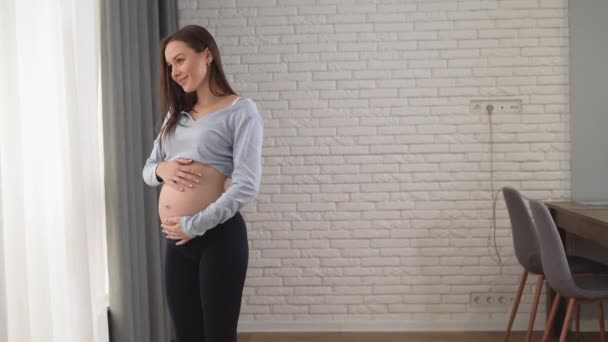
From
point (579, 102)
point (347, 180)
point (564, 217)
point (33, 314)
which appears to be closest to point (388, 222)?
point (347, 180)

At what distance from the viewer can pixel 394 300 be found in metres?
3.79

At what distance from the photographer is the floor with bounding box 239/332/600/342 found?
3.58 m

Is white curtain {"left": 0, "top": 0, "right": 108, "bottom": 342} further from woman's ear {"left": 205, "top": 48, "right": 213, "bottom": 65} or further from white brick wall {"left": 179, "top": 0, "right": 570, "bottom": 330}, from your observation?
white brick wall {"left": 179, "top": 0, "right": 570, "bottom": 330}

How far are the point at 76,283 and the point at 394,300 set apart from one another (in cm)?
203

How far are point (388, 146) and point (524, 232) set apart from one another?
956mm

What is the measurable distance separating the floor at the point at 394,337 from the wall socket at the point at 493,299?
0.58ft

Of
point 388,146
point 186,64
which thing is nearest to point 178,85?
point 186,64

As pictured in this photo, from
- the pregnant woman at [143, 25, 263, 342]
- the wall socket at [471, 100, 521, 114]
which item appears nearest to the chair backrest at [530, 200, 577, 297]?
the wall socket at [471, 100, 521, 114]

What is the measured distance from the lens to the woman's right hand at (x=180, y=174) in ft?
5.94

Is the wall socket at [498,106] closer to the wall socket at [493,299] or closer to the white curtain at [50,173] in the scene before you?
the wall socket at [493,299]

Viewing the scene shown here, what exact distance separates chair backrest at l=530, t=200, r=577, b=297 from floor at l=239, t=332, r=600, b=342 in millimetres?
967

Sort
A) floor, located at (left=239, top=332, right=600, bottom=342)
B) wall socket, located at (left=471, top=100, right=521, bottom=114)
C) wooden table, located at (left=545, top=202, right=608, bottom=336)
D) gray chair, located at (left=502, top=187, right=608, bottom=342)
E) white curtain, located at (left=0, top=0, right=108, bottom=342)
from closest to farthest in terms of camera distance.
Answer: white curtain, located at (left=0, top=0, right=108, bottom=342) → wooden table, located at (left=545, top=202, right=608, bottom=336) → gray chair, located at (left=502, top=187, right=608, bottom=342) → floor, located at (left=239, top=332, right=600, bottom=342) → wall socket, located at (left=471, top=100, right=521, bottom=114)

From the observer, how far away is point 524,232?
126 inches

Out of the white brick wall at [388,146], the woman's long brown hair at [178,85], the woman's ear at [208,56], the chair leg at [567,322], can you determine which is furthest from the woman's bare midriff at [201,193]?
the white brick wall at [388,146]
